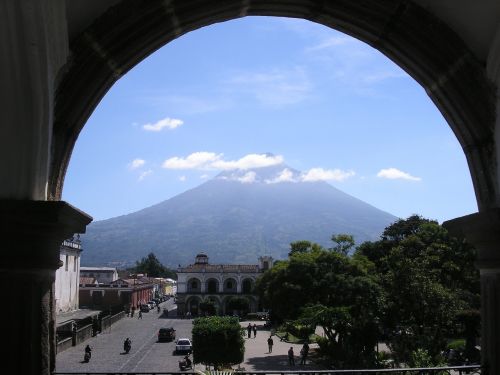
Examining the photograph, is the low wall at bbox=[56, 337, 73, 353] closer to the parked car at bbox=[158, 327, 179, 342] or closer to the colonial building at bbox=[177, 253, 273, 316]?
the parked car at bbox=[158, 327, 179, 342]

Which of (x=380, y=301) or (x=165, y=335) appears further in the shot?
(x=165, y=335)

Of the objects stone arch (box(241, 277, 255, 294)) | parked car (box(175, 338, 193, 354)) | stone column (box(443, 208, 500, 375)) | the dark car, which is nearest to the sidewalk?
parked car (box(175, 338, 193, 354))

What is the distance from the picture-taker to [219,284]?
62.7 metres

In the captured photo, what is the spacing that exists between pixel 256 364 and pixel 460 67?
20.6 meters

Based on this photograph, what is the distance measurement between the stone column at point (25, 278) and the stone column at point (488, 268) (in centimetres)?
235

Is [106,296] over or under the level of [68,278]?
under

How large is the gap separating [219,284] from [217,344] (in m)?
42.3

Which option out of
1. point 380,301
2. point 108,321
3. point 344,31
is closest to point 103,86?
point 344,31

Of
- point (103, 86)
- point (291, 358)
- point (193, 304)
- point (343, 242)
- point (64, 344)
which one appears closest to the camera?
point (103, 86)

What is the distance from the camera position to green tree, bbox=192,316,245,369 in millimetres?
20672

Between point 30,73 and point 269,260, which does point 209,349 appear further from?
point 269,260

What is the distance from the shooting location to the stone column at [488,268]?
3496 millimetres

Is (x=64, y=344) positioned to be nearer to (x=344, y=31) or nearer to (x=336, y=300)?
(x=336, y=300)

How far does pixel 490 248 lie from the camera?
A: 141 inches
